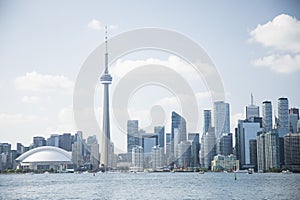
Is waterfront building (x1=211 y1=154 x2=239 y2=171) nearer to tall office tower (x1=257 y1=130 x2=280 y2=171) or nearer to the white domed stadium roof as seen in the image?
tall office tower (x1=257 y1=130 x2=280 y2=171)

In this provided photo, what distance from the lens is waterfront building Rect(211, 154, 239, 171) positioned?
94.6m

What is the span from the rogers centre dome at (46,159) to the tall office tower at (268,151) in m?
39.7

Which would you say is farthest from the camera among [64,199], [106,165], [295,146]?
[106,165]

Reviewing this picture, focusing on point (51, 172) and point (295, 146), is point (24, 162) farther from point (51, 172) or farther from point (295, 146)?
point (295, 146)

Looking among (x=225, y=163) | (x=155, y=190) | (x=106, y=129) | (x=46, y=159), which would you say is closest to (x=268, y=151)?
(x=225, y=163)

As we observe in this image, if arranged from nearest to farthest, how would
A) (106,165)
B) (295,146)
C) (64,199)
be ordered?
(64,199)
(295,146)
(106,165)

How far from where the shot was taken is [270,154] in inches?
3300

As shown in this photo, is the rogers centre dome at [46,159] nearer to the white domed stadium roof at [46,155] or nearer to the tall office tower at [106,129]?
the white domed stadium roof at [46,155]

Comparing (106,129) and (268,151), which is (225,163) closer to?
(268,151)

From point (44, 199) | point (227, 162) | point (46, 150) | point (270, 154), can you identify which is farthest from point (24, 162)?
point (44, 199)

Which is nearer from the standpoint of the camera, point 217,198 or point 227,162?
point 217,198

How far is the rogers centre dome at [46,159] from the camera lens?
101750 millimetres

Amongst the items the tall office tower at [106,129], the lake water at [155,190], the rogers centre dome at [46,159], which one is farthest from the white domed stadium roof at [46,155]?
the lake water at [155,190]

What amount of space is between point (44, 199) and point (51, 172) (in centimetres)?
7732
